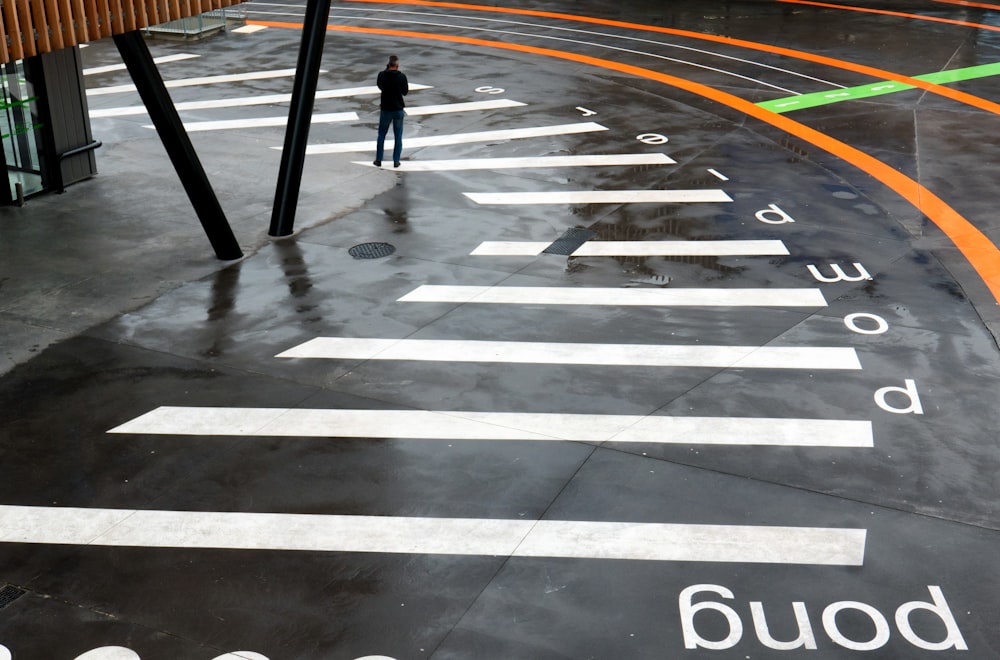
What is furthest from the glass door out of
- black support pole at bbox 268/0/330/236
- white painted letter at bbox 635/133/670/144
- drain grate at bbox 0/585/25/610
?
white painted letter at bbox 635/133/670/144

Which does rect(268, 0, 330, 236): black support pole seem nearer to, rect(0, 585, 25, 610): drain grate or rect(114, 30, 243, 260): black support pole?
rect(114, 30, 243, 260): black support pole

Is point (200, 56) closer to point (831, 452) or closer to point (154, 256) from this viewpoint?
point (154, 256)

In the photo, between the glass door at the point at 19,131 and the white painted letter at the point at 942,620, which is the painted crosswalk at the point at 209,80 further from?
the white painted letter at the point at 942,620

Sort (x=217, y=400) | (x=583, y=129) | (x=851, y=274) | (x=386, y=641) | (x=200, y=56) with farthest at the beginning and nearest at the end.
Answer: (x=200, y=56)
(x=583, y=129)
(x=851, y=274)
(x=217, y=400)
(x=386, y=641)

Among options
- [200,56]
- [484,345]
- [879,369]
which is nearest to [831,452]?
[879,369]

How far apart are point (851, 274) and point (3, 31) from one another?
10289 millimetres

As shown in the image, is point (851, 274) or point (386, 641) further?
point (851, 274)

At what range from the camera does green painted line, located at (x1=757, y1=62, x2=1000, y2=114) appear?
72.0 feet

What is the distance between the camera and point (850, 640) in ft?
23.7

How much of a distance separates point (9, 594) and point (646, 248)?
373 inches

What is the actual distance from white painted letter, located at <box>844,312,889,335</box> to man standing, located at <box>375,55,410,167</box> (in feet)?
27.8

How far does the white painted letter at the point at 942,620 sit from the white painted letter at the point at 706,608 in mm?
1161

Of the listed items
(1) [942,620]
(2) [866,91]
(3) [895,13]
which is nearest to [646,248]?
(1) [942,620]

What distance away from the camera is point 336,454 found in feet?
31.4
